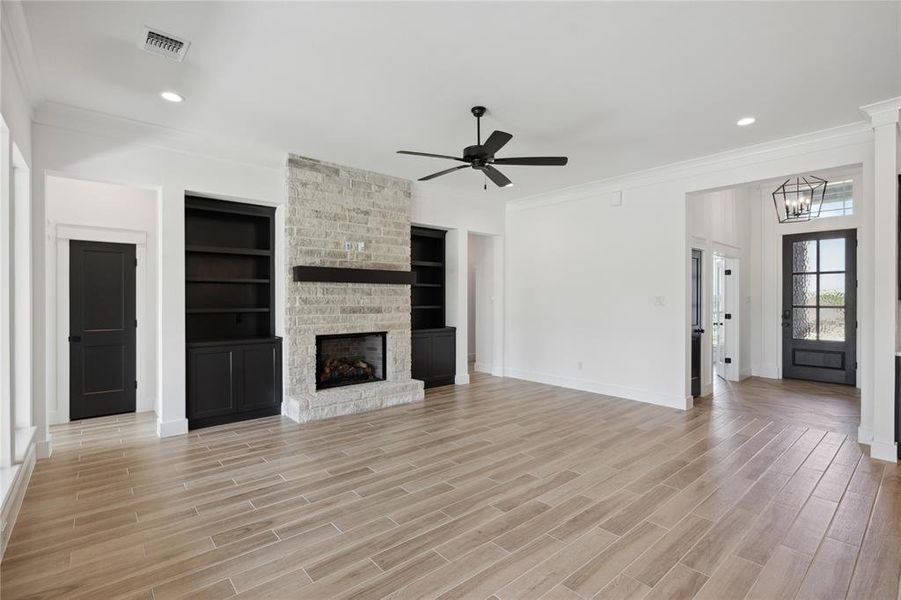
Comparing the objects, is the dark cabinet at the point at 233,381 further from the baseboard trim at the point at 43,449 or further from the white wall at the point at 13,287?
the white wall at the point at 13,287

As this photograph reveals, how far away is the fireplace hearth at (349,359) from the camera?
578 centimetres

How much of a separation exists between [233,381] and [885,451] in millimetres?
6245

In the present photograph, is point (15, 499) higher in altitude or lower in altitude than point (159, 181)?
lower

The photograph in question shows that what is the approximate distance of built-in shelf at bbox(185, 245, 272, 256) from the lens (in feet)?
15.6

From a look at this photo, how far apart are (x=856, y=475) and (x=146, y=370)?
7170 millimetres

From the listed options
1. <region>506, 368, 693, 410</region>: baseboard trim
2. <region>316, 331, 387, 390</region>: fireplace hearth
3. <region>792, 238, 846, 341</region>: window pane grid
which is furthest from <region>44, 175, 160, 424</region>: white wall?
<region>792, 238, 846, 341</region>: window pane grid

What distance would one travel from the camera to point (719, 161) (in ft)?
16.5

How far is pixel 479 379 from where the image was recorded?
7340 millimetres

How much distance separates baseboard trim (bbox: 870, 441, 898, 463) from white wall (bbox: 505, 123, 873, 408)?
1.01 meters

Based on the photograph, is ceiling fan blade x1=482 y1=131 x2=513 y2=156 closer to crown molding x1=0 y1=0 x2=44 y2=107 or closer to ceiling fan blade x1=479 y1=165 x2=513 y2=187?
ceiling fan blade x1=479 y1=165 x2=513 y2=187

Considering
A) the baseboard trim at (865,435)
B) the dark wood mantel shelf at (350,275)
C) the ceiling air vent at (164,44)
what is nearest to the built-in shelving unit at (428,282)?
the dark wood mantel shelf at (350,275)

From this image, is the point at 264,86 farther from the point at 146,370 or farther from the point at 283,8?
the point at 146,370

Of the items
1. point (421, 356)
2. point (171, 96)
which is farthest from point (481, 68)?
point (421, 356)

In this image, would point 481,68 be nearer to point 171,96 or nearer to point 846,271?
point 171,96
